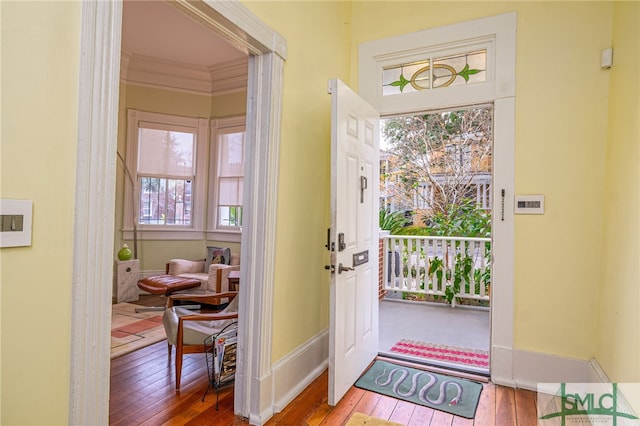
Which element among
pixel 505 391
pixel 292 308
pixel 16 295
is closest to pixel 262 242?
pixel 292 308

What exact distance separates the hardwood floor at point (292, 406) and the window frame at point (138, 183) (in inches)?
111

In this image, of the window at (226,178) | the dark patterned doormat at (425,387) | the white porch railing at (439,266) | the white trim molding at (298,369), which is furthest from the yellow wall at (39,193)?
the white porch railing at (439,266)

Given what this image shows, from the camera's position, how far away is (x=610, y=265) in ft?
7.31

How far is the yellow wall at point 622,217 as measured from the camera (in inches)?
72.6

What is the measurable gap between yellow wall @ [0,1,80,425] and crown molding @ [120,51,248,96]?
431 centimetres

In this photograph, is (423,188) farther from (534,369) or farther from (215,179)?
(534,369)

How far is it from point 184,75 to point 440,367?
5080 mm

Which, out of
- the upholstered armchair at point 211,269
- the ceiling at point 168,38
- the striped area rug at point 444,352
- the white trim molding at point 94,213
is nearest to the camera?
the white trim molding at point 94,213

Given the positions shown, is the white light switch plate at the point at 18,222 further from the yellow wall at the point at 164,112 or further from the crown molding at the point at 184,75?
the crown molding at the point at 184,75

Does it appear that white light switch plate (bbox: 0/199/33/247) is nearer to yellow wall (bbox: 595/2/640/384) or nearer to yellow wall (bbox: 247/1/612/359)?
yellow wall (bbox: 247/1/612/359)

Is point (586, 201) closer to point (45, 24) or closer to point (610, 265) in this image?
point (610, 265)

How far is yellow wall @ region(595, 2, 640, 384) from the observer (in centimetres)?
184

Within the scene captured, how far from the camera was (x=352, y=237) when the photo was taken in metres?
2.52

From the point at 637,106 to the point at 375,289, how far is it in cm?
209
